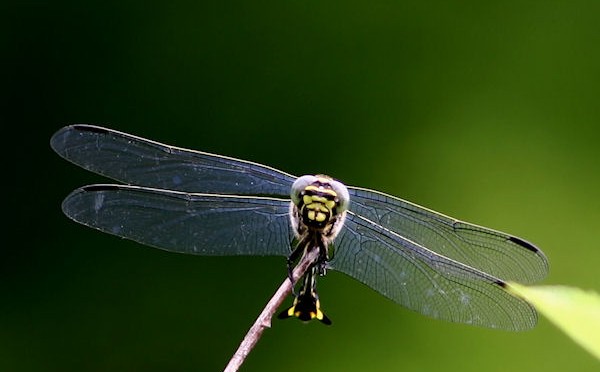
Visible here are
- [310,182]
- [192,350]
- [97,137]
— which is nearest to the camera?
[310,182]

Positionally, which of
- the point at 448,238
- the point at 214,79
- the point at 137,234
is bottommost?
the point at 137,234

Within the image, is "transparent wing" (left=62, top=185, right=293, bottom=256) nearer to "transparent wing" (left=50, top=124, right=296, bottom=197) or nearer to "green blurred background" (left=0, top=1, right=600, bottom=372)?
"transparent wing" (left=50, top=124, right=296, bottom=197)

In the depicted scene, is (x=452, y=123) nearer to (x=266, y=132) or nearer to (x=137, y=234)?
(x=266, y=132)

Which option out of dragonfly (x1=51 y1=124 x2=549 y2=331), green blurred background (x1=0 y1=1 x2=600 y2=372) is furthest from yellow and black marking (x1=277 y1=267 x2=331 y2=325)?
green blurred background (x1=0 y1=1 x2=600 y2=372)

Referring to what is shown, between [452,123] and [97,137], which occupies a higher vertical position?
[452,123]

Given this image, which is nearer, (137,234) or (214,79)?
(137,234)

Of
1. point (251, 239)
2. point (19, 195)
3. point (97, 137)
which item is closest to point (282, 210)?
point (251, 239)

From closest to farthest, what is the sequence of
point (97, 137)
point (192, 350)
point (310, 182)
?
point (310, 182) → point (97, 137) → point (192, 350)

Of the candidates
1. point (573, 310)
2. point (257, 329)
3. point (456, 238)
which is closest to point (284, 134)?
point (456, 238)

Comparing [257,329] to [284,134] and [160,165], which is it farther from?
[284,134]
